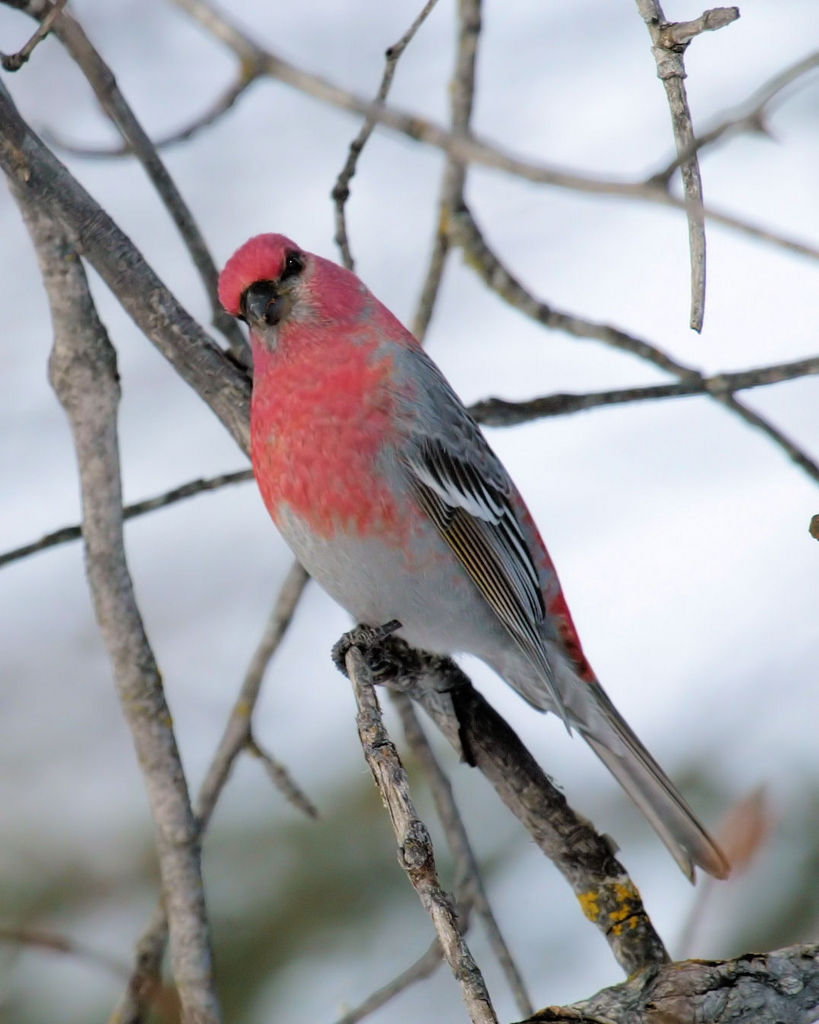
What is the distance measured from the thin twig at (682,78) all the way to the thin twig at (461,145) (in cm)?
10

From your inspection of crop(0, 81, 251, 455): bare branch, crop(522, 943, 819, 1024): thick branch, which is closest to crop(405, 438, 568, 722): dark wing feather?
crop(0, 81, 251, 455): bare branch

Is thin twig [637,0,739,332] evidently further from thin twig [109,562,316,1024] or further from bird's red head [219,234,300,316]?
thin twig [109,562,316,1024]

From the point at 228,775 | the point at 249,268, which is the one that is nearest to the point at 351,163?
the point at 249,268

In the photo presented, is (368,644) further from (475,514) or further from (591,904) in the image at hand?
(591,904)

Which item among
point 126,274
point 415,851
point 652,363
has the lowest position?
point 415,851

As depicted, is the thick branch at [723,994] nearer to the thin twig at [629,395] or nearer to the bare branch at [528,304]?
the thin twig at [629,395]

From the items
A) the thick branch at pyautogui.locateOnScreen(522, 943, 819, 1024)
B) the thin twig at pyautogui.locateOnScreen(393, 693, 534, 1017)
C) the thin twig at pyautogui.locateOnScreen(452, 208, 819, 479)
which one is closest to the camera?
the thick branch at pyautogui.locateOnScreen(522, 943, 819, 1024)

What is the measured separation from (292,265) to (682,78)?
1.85 meters

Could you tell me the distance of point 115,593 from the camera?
3164 millimetres

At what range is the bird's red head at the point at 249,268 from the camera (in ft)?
11.3

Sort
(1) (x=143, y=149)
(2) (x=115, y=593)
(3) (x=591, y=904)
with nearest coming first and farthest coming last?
1. (3) (x=591, y=904)
2. (2) (x=115, y=593)
3. (1) (x=143, y=149)

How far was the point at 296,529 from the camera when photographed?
3334mm

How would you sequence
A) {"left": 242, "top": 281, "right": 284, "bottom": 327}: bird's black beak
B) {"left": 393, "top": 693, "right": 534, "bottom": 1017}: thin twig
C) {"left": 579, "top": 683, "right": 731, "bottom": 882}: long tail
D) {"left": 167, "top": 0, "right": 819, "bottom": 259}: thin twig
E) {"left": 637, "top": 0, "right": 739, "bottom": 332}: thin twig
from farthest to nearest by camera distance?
{"left": 242, "top": 281, "right": 284, "bottom": 327}: bird's black beak
{"left": 579, "top": 683, "right": 731, "bottom": 882}: long tail
{"left": 393, "top": 693, "right": 534, "bottom": 1017}: thin twig
{"left": 637, "top": 0, "right": 739, "bottom": 332}: thin twig
{"left": 167, "top": 0, "right": 819, "bottom": 259}: thin twig

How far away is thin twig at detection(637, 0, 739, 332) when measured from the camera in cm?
179
